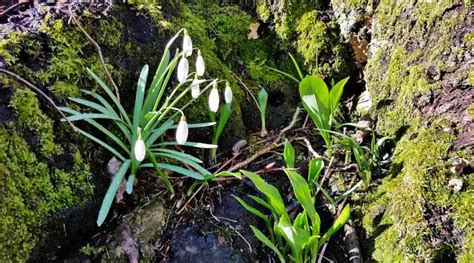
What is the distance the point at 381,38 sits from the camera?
Result: 2.30 metres

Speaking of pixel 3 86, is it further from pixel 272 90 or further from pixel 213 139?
pixel 272 90

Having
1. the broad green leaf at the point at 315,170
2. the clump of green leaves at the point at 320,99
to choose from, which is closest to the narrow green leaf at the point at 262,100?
the clump of green leaves at the point at 320,99

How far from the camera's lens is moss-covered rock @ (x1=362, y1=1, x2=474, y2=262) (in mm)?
1598

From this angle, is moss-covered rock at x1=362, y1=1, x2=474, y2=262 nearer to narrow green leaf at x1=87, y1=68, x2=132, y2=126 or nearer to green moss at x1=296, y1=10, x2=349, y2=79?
green moss at x1=296, y1=10, x2=349, y2=79

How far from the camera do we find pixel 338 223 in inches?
66.8

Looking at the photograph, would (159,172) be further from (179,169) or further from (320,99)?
(320,99)

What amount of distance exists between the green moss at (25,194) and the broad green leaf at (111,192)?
0.13m

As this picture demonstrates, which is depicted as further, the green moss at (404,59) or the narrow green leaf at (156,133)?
the green moss at (404,59)

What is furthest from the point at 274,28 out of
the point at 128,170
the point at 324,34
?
the point at 128,170

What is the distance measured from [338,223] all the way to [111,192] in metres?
0.82

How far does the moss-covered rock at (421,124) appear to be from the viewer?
1.60 m

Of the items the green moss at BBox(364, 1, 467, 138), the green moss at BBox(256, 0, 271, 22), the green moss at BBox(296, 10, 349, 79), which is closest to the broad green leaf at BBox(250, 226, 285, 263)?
the green moss at BBox(364, 1, 467, 138)

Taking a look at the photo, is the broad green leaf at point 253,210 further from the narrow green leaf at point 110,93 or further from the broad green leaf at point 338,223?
the narrow green leaf at point 110,93

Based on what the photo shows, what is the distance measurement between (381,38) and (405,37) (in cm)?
16
